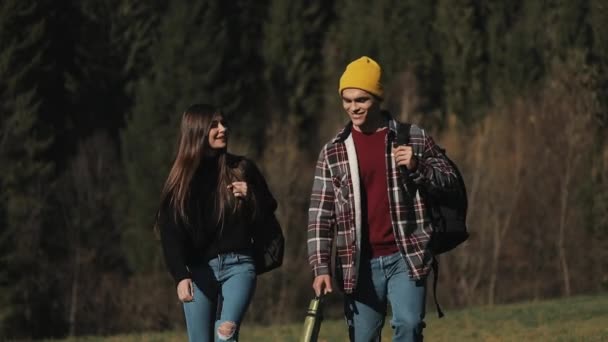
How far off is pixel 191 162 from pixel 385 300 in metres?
1.35

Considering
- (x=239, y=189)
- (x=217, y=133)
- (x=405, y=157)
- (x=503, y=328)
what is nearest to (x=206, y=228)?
(x=239, y=189)

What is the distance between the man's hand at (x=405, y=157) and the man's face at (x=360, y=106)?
0.39m

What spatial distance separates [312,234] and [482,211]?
4038cm

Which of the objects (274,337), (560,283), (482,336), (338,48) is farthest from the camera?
(338,48)

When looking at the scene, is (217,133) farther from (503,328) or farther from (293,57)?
(293,57)

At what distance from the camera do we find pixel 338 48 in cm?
6775

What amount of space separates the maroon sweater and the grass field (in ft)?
20.5

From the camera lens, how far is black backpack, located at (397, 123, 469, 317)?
767cm

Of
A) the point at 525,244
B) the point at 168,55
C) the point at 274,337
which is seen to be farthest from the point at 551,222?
the point at 274,337

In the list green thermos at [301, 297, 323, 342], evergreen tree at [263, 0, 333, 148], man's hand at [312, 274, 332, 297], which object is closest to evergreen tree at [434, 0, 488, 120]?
evergreen tree at [263, 0, 333, 148]

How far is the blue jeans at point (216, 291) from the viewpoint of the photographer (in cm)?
812

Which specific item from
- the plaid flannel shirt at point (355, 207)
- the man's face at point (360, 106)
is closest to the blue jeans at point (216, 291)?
the plaid flannel shirt at point (355, 207)

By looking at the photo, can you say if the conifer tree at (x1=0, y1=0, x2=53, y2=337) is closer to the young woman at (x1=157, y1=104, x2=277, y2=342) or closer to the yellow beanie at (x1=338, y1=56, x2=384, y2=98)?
the young woman at (x1=157, y1=104, x2=277, y2=342)

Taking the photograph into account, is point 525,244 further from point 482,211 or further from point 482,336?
point 482,336
